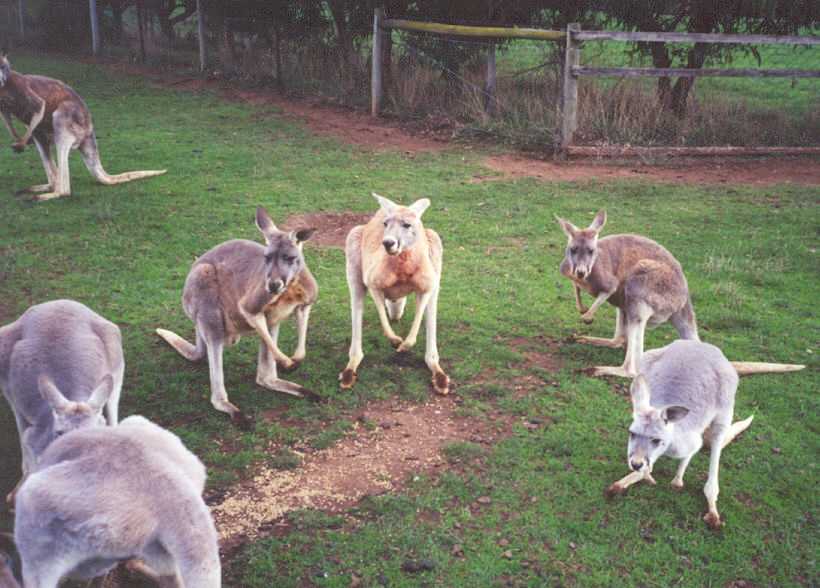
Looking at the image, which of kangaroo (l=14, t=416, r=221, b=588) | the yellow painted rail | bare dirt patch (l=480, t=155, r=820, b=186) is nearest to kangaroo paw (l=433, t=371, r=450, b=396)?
kangaroo (l=14, t=416, r=221, b=588)

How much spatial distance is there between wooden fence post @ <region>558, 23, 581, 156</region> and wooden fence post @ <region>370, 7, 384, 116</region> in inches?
122

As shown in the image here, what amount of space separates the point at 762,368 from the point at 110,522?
3.74 metres

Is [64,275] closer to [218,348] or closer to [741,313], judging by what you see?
[218,348]

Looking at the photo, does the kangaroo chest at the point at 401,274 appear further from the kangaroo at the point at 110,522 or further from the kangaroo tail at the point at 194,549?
the kangaroo tail at the point at 194,549

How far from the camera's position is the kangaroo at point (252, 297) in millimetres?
4184

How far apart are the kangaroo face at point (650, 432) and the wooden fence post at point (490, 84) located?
7.93m

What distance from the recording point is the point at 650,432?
3.33 metres

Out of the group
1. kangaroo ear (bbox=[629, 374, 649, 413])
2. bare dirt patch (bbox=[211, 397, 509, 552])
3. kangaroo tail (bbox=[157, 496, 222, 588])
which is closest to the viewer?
kangaroo tail (bbox=[157, 496, 222, 588])

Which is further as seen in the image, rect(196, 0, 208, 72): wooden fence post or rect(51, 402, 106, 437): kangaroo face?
rect(196, 0, 208, 72): wooden fence post

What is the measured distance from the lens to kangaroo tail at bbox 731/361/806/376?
465 centimetres

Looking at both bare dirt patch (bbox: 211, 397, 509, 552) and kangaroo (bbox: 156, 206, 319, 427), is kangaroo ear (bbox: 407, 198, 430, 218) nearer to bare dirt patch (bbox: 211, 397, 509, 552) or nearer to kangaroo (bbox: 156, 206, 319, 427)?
kangaroo (bbox: 156, 206, 319, 427)

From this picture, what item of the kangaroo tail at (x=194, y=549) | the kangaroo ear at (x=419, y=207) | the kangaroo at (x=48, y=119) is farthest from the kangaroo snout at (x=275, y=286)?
the kangaroo at (x=48, y=119)

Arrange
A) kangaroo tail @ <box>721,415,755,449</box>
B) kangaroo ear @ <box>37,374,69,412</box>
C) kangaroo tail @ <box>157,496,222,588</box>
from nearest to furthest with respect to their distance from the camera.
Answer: kangaroo tail @ <box>157,496,222,588</box> < kangaroo ear @ <box>37,374,69,412</box> < kangaroo tail @ <box>721,415,755,449</box>

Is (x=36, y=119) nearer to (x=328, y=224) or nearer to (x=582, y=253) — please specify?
(x=328, y=224)
